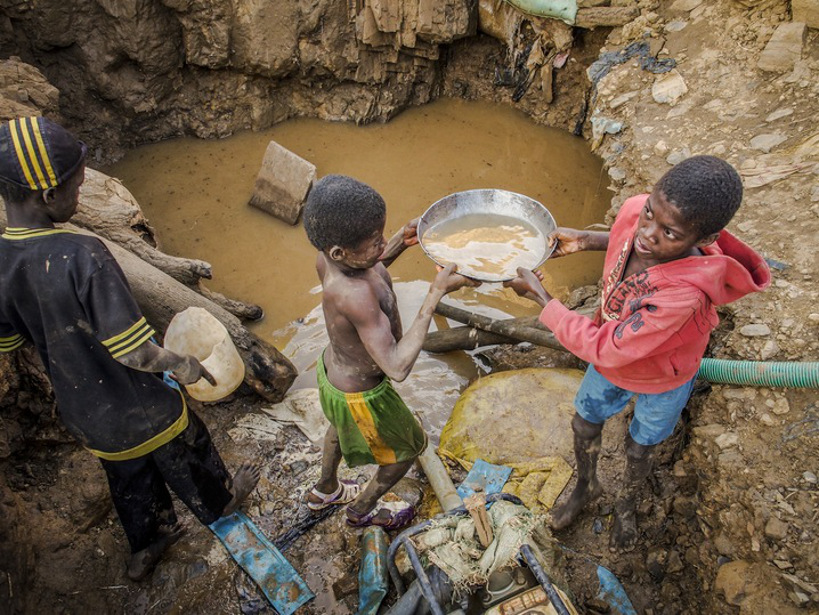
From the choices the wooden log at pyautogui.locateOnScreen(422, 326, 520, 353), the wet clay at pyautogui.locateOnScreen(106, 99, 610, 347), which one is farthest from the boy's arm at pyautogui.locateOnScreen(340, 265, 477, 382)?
the wet clay at pyautogui.locateOnScreen(106, 99, 610, 347)

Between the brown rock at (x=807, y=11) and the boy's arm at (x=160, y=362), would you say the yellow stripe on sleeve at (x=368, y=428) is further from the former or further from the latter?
the brown rock at (x=807, y=11)

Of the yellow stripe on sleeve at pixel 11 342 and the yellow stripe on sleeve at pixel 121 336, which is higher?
the yellow stripe on sleeve at pixel 121 336

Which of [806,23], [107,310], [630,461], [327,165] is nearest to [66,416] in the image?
[107,310]

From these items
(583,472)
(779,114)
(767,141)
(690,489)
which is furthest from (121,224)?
(779,114)

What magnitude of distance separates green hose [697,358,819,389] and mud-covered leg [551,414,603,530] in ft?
1.92

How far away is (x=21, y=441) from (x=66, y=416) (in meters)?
0.79

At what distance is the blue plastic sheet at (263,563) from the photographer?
8.67 ft

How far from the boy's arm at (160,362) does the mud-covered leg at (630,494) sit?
6.04ft

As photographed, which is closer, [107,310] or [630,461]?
[107,310]

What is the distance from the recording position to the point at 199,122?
582 centimetres

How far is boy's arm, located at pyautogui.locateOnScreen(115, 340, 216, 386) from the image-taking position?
2.02 m

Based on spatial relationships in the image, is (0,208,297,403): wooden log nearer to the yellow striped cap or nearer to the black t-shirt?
the black t-shirt

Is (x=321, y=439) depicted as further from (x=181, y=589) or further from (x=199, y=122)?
(x=199, y=122)

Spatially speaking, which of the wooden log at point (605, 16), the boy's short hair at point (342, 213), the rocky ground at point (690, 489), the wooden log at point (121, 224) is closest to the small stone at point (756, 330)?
the rocky ground at point (690, 489)
